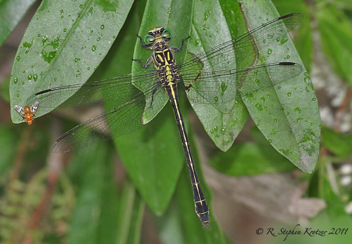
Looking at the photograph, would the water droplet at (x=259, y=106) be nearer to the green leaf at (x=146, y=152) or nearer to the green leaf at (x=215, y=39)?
the green leaf at (x=215, y=39)

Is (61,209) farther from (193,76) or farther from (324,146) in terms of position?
(324,146)

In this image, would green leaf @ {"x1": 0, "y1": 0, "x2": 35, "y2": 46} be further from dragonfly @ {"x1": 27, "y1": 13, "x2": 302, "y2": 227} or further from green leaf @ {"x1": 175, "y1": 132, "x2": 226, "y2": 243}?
green leaf @ {"x1": 175, "y1": 132, "x2": 226, "y2": 243}

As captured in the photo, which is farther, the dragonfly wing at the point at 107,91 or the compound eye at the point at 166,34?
the dragonfly wing at the point at 107,91

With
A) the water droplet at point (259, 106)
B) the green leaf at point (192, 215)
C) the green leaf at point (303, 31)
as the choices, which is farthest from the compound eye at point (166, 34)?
the green leaf at point (303, 31)

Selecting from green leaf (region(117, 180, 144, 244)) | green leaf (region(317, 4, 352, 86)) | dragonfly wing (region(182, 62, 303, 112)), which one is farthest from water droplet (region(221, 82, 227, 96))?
green leaf (region(117, 180, 144, 244))

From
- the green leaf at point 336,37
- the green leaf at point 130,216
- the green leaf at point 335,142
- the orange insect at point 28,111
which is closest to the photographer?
the orange insect at point 28,111

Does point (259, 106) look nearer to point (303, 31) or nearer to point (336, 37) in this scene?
point (303, 31)
